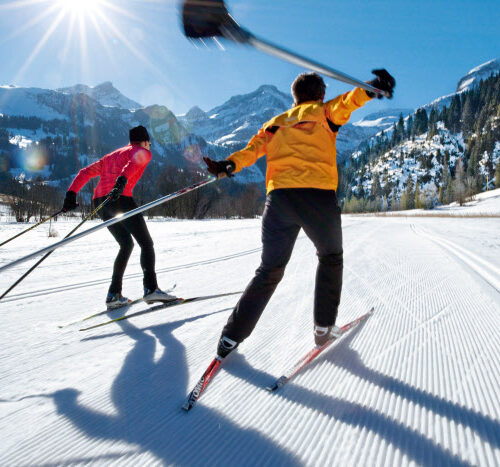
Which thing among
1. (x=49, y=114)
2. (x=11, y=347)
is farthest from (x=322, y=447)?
(x=49, y=114)

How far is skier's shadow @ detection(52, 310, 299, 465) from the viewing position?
1100 mm

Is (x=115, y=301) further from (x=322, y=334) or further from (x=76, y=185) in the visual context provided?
(x=322, y=334)

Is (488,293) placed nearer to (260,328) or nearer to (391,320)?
(391,320)

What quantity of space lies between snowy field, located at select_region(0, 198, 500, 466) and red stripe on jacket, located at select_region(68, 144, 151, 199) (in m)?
Answer: 1.18

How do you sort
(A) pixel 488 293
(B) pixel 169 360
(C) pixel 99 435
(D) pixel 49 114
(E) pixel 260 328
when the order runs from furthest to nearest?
(D) pixel 49 114 → (A) pixel 488 293 → (E) pixel 260 328 → (B) pixel 169 360 → (C) pixel 99 435

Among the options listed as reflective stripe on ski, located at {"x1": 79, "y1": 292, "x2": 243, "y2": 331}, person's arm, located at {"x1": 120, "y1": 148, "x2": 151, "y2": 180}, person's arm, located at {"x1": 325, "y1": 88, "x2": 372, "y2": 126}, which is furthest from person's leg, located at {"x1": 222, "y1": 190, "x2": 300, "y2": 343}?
person's arm, located at {"x1": 120, "y1": 148, "x2": 151, "y2": 180}

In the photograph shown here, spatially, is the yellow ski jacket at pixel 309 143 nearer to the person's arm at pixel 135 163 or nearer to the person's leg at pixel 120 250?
the person's arm at pixel 135 163

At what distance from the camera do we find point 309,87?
181 centimetres

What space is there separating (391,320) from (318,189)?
137 cm

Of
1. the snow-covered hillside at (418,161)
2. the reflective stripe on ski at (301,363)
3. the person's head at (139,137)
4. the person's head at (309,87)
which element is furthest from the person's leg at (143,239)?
the snow-covered hillside at (418,161)

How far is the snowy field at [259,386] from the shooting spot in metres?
1.11

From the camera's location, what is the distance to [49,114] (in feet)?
643

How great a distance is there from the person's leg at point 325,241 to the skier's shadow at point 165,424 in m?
0.85

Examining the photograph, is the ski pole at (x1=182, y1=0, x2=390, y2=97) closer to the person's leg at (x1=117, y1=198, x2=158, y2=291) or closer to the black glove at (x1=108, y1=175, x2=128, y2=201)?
the black glove at (x1=108, y1=175, x2=128, y2=201)
